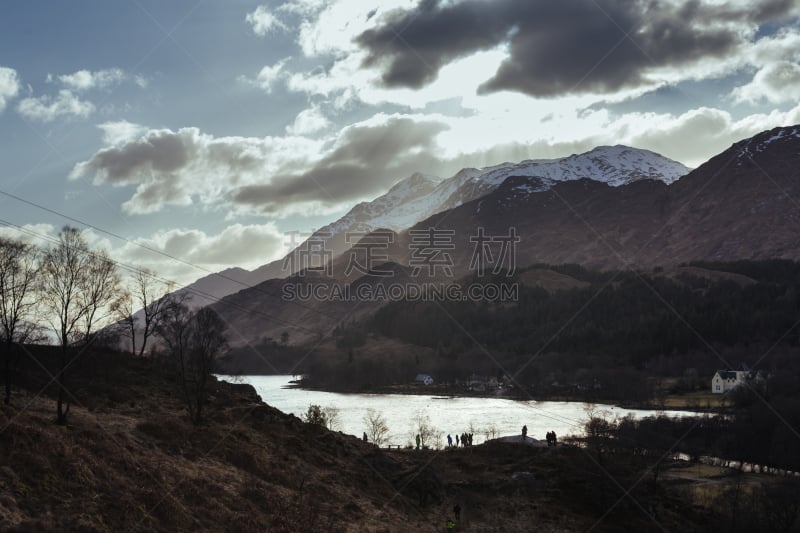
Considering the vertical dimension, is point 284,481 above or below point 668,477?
above

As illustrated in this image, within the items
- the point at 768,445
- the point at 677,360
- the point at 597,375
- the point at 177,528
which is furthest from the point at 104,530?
the point at 677,360

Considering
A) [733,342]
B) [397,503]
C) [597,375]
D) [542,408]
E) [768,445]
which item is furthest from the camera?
Result: [733,342]

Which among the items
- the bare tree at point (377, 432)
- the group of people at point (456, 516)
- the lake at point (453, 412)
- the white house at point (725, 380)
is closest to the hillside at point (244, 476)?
the group of people at point (456, 516)

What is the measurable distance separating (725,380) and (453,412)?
66017mm

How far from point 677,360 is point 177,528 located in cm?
18054

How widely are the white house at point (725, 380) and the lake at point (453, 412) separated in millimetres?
25998

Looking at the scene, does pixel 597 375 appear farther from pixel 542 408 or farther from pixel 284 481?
pixel 284 481

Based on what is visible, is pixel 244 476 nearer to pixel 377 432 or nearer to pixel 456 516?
pixel 456 516

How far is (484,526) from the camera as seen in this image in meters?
43.3

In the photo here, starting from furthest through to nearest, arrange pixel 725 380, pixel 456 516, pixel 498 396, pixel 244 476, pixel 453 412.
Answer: pixel 498 396 → pixel 725 380 → pixel 453 412 → pixel 456 516 → pixel 244 476

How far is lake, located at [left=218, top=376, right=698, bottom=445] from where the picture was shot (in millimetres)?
103375

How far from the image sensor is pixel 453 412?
443 feet

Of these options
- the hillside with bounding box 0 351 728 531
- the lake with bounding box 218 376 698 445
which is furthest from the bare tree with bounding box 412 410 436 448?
the hillside with bounding box 0 351 728 531

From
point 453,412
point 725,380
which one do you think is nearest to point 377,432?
point 453,412
